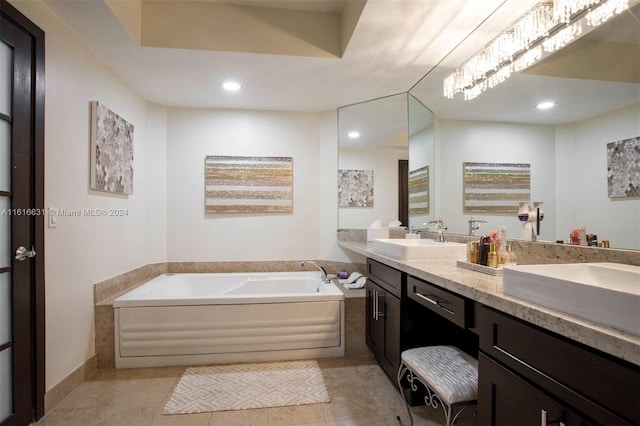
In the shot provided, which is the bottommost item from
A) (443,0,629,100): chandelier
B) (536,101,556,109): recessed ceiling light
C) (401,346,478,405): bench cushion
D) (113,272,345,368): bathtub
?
(113,272,345,368): bathtub

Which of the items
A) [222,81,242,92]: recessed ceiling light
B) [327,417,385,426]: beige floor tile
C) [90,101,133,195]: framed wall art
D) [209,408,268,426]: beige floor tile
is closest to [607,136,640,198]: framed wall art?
[327,417,385,426]: beige floor tile

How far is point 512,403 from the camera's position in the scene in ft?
2.94

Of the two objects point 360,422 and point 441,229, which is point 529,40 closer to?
point 441,229

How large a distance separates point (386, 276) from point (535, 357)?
3.61ft

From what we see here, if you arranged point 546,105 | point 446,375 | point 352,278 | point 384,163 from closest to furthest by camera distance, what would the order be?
point 446,375 < point 546,105 < point 352,278 < point 384,163

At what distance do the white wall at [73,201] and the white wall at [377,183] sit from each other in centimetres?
207

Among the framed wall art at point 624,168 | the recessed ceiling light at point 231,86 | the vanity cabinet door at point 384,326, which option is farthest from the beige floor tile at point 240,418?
the recessed ceiling light at point 231,86

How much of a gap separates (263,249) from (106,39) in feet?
7.03

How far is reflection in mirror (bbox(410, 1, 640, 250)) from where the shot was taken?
1069 mm

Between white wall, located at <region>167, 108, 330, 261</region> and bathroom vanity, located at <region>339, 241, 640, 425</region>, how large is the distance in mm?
1883

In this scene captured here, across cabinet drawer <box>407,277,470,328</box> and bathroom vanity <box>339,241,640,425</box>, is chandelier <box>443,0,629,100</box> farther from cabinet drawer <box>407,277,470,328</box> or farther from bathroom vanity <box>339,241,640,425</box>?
cabinet drawer <box>407,277,470,328</box>

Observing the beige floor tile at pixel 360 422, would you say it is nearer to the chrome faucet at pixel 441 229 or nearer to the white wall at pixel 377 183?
the chrome faucet at pixel 441 229

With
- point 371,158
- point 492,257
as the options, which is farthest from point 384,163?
point 492,257

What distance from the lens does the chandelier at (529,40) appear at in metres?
1.21
